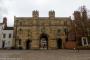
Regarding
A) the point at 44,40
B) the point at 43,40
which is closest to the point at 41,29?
the point at 43,40

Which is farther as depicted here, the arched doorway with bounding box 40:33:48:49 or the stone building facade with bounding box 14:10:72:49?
the arched doorway with bounding box 40:33:48:49

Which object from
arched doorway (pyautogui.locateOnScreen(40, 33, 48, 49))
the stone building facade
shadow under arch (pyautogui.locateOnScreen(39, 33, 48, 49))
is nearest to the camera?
the stone building facade

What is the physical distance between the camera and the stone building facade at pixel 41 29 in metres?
77.5

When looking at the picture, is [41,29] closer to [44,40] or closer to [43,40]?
[43,40]

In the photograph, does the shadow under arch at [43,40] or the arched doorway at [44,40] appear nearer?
the shadow under arch at [43,40]

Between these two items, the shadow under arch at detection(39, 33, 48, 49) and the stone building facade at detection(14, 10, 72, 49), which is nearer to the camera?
the stone building facade at detection(14, 10, 72, 49)

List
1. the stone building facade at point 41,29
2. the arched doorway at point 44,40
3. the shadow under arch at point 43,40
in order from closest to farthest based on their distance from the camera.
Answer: the stone building facade at point 41,29, the shadow under arch at point 43,40, the arched doorway at point 44,40

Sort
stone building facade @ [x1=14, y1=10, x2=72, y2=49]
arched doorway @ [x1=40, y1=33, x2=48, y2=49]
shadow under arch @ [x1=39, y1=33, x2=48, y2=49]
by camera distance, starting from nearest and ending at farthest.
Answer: stone building facade @ [x1=14, y1=10, x2=72, y2=49] → shadow under arch @ [x1=39, y1=33, x2=48, y2=49] → arched doorway @ [x1=40, y1=33, x2=48, y2=49]

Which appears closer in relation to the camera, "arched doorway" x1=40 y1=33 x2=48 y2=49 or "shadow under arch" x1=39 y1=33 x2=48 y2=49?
"shadow under arch" x1=39 y1=33 x2=48 y2=49

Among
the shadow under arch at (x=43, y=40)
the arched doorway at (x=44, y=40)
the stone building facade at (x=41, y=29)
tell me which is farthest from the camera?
the arched doorway at (x=44, y=40)

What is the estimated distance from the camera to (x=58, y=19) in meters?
78.8

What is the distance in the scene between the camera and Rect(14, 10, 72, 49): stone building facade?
3051 inches

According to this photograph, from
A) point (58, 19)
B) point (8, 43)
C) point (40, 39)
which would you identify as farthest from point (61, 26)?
point (8, 43)

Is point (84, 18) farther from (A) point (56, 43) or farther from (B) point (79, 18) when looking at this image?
(A) point (56, 43)
